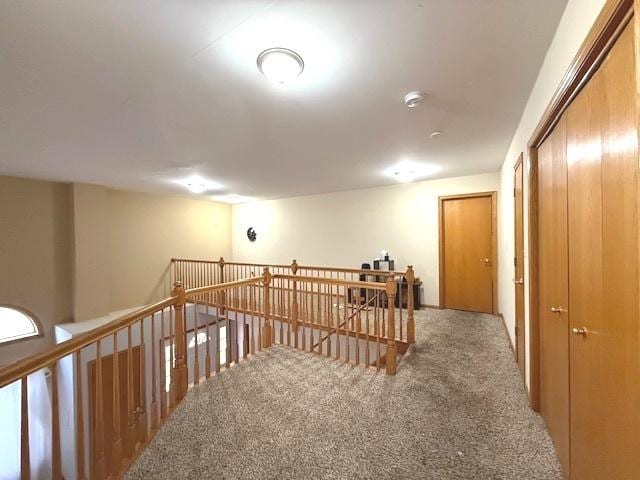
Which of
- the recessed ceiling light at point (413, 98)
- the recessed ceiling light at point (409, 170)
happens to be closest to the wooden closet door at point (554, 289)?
the recessed ceiling light at point (413, 98)

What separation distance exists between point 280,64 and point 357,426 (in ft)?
8.00

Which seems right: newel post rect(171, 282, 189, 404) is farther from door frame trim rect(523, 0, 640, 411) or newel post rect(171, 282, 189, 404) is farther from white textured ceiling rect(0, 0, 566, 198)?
door frame trim rect(523, 0, 640, 411)

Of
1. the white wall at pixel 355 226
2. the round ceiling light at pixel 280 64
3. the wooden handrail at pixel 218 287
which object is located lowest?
the wooden handrail at pixel 218 287

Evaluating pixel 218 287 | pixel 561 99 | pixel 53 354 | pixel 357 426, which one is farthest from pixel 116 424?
pixel 561 99

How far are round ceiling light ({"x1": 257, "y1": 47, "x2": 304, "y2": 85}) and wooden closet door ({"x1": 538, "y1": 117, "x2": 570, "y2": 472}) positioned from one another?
1.50 meters

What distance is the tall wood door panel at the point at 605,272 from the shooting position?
0.88m

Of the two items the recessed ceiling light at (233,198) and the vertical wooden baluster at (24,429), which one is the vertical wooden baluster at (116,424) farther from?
the recessed ceiling light at (233,198)

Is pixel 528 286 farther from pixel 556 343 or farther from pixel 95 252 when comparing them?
pixel 95 252

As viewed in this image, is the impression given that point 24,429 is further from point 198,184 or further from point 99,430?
point 198,184

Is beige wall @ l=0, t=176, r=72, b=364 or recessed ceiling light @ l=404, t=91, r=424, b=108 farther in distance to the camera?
beige wall @ l=0, t=176, r=72, b=364

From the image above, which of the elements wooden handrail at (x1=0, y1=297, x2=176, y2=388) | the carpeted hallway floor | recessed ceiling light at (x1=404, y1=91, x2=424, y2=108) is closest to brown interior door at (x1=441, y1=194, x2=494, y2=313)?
the carpeted hallway floor

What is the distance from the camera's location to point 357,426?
1950 millimetres

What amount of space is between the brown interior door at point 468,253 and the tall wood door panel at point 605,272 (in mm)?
3411

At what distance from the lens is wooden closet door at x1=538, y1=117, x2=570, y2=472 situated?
1.47m
